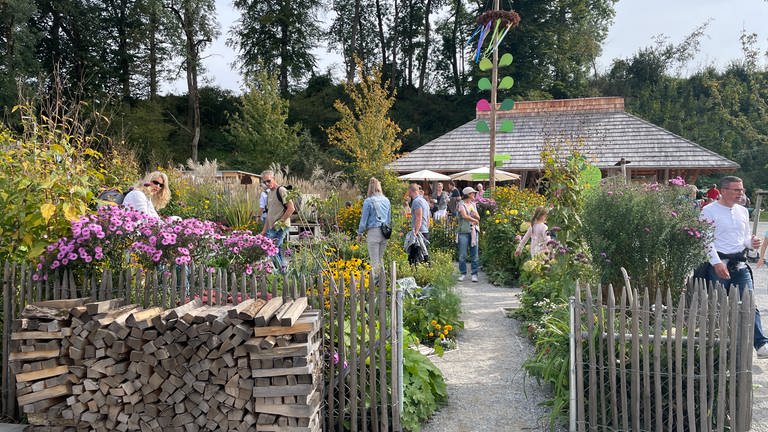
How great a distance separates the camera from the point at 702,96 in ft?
109

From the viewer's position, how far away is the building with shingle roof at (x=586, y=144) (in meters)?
17.0

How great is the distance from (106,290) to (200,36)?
3185 cm

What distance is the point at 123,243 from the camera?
3896 millimetres

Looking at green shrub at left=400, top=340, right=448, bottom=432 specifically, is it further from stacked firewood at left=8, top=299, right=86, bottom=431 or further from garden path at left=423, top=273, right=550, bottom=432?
stacked firewood at left=8, top=299, right=86, bottom=431

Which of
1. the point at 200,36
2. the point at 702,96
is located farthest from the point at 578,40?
the point at 200,36

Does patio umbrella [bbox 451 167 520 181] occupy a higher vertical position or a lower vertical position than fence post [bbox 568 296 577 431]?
higher

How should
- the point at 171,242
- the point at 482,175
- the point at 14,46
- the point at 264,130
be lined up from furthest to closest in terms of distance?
the point at 264,130
the point at 14,46
the point at 482,175
the point at 171,242

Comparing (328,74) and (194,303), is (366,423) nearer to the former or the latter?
(194,303)

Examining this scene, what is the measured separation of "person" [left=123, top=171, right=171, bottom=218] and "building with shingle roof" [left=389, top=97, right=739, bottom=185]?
13.4 metres

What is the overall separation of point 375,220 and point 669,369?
171 inches

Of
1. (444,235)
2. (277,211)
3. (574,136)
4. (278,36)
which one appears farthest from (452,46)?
(277,211)

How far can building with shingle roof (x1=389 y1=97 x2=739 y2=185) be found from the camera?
55.8 feet

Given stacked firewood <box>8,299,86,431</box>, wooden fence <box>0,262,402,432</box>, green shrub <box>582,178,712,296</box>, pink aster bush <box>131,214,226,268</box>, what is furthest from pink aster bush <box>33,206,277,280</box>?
green shrub <box>582,178,712,296</box>

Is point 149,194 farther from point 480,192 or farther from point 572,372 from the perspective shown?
point 480,192
